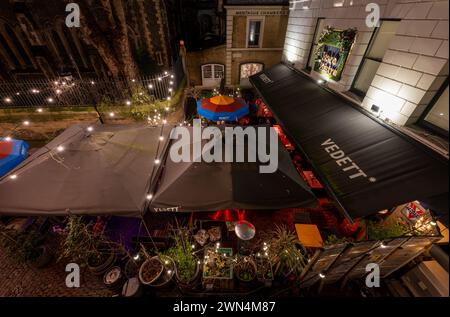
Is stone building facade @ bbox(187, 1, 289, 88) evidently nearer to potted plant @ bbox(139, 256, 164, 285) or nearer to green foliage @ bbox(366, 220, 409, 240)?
green foliage @ bbox(366, 220, 409, 240)

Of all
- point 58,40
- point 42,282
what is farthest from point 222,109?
point 58,40

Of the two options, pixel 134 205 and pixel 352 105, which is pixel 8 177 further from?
Result: pixel 352 105

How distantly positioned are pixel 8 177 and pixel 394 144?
30.5ft

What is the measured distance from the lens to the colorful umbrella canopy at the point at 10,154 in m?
6.04

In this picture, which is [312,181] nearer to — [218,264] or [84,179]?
[218,264]

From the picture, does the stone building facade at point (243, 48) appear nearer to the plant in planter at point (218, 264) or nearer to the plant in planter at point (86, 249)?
the plant in planter at point (86, 249)

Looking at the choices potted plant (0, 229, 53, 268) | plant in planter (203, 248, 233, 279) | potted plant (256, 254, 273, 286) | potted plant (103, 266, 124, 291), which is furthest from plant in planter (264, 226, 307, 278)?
potted plant (0, 229, 53, 268)

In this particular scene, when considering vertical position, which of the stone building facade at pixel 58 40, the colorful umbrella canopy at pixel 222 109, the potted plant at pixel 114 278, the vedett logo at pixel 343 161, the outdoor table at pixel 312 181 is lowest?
the potted plant at pixel 114 278

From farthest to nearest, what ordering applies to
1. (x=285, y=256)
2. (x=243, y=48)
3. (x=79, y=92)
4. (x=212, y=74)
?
1. (x=212, y=74)
2. (x=243, y=48)
3. (x=79, y=92)
4. (x=285, y=256)

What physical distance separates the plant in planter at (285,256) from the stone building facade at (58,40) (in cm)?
1219

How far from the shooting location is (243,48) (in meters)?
14.9

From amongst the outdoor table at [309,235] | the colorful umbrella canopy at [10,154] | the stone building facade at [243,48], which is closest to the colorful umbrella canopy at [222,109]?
the outdoor table at [309,235]

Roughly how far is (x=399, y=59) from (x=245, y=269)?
20.6 ft

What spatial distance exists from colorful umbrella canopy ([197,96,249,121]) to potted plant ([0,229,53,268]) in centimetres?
703
